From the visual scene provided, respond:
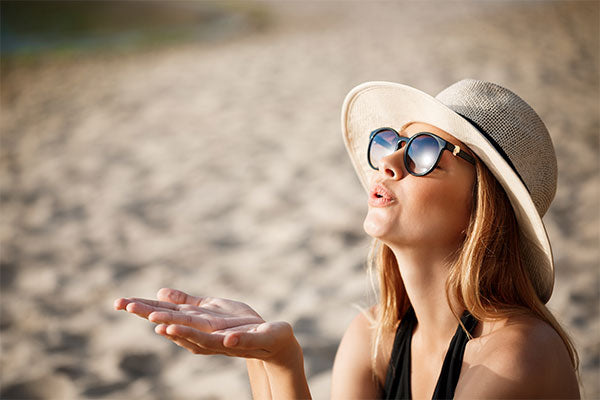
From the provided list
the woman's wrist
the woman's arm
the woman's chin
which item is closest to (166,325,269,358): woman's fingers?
the woman's wrist

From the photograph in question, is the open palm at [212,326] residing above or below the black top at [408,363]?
above

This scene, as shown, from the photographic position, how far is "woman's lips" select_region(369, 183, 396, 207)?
4.66 feet

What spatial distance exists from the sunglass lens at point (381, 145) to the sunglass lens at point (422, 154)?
0.09 m

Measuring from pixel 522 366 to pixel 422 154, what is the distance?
546mm

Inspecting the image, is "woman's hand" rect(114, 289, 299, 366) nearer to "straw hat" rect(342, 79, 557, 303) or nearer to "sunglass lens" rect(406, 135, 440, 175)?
"sunglass lens" rect(406, 135, 440, 175)

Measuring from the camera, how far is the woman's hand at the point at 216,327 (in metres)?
1.21

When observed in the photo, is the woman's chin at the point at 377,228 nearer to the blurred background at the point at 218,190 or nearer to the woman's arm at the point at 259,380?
the woman's arm at the point at 259,380

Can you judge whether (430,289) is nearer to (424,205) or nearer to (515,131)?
(424,205)

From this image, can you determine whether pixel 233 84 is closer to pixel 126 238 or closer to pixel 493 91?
pixel 126 238

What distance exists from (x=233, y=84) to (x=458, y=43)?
3387 millimetres

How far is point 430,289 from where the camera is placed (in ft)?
4.80

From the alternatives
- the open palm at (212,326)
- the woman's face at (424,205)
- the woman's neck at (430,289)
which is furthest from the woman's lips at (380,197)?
the open palm at (212,326)

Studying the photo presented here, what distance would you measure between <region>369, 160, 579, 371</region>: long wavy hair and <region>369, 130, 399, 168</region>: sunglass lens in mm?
238

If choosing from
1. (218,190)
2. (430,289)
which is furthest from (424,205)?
(218,190)
